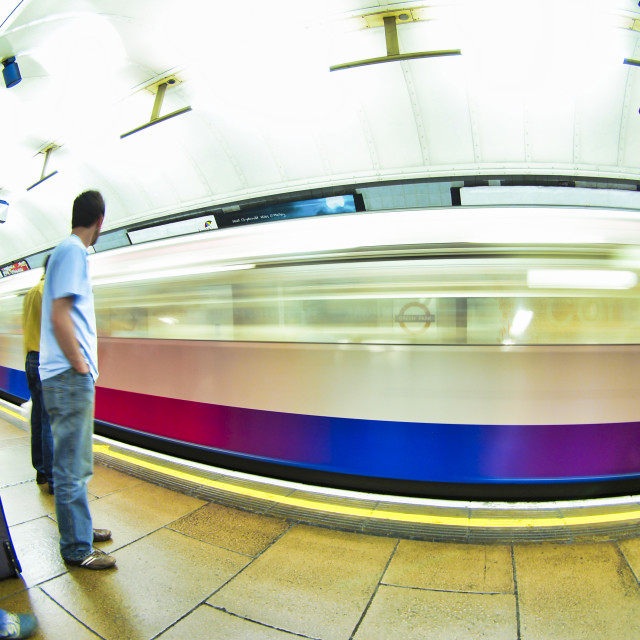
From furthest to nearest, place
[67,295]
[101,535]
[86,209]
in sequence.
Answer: [101,535], [86,209], [67,295]

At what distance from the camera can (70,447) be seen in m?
1.63

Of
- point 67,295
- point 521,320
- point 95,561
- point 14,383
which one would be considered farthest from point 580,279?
point 14,383

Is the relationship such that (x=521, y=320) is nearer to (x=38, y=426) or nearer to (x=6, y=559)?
(x=6, y=559)

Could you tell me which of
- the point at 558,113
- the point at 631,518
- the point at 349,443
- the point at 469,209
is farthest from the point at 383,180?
the point at 631,518

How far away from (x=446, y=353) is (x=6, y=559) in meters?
2.40

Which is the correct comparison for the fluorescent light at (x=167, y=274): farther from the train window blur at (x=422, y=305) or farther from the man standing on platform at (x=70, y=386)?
the man standing on platform at (x=70, y=386)

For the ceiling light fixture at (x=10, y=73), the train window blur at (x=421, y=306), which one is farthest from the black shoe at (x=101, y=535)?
the ceiling light fixture at (x=10, y=73)

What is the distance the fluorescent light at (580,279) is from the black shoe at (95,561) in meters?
2.71

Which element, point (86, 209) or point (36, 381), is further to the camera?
point (36, 381)

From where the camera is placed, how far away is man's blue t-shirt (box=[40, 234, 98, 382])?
160 centimetres

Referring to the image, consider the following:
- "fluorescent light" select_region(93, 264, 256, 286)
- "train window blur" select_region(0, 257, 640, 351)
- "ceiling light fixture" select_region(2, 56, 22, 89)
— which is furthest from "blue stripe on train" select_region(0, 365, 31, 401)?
"train window blur" select_region(0, 257, 640, 351)

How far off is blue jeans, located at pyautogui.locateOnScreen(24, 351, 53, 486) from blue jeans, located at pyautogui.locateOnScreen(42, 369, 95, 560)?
883mm

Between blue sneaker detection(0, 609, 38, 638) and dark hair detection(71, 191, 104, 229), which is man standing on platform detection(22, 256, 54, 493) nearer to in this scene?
dark hair detection(71, 191, 104, 229)

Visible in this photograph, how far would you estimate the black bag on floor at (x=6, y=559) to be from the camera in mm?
1593
